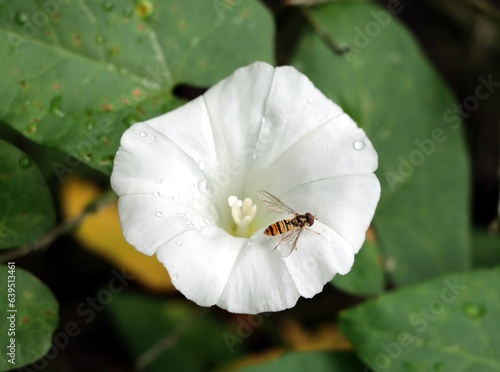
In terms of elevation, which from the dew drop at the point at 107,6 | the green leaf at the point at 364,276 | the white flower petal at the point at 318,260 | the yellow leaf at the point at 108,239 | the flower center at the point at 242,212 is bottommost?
the yellow leaf at the point at 108,239

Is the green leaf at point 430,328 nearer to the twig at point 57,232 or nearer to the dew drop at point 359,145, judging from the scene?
the dew drop at point 359,145

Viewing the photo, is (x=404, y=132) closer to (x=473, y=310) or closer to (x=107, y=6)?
(x=473, y=310)

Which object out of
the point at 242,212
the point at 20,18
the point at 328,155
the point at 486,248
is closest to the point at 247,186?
the point at 242,212

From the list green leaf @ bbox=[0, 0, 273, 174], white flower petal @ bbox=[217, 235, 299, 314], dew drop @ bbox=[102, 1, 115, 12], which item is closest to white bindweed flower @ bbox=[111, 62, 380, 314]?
white flower petal @ bbox=[217, 235, 299, 314]

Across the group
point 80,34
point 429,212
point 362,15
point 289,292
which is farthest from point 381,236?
point 80,34

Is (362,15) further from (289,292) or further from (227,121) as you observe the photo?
(289,292)

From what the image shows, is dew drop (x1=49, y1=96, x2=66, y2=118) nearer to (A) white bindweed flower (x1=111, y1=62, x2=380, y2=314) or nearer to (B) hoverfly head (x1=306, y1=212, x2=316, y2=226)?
(A) white bindweed flower (x1=111, y1=62, x2=380, y2=314)

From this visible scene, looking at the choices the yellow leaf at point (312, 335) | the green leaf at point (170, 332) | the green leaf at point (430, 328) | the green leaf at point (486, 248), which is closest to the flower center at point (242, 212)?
the green leaf at point (430, 328)
